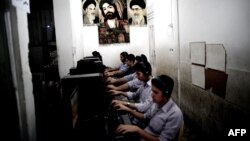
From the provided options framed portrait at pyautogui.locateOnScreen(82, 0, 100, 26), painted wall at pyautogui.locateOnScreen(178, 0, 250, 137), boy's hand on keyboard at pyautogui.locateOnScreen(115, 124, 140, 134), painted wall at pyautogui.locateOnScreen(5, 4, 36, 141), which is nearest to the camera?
painted wall at pyautogui.locateOnScreen(5, 4, 36, 141)

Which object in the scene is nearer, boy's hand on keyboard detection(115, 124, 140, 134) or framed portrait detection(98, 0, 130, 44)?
boy's hand on keyboard detection(115, 124, 140, 134)

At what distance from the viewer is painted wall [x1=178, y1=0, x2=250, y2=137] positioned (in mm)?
2570

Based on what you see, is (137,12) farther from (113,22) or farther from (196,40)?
(196,40)

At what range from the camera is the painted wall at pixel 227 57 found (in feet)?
8.43

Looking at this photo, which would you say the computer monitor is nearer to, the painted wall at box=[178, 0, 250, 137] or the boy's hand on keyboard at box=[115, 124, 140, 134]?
the boy's hand on keyboard at box=[115, 124, 140, 134]

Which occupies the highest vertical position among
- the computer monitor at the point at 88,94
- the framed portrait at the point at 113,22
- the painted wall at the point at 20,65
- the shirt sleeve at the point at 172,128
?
the framed portrait at the point at 113,22

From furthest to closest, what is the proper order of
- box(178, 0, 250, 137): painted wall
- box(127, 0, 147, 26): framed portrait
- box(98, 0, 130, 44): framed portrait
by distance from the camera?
box(127, 0, 147, 26): framed portrait
box(98, 0, 130, 44): framed portrait
box(178, 0, 250, 137): painted wall

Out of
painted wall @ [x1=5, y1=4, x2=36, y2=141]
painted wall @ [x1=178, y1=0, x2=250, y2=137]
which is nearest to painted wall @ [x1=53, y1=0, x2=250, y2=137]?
painted wall @ [x1=178, y1=0, x2=250, y2=137]

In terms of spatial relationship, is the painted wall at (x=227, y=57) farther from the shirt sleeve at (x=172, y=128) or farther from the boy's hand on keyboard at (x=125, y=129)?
the boy's hand on keyboard at (x=125, y=129)

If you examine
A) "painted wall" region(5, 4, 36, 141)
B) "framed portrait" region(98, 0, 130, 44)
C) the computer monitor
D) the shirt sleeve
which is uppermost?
"framed portrait" region(98, 0, 130, 44)

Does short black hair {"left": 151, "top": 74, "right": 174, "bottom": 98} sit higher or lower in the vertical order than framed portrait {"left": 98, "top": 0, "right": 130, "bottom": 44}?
lower

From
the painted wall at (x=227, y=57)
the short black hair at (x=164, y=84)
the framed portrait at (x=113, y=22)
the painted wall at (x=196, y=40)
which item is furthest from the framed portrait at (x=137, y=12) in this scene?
the short black hair at (x=164, y=84)

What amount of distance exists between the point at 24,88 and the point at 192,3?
3411mm

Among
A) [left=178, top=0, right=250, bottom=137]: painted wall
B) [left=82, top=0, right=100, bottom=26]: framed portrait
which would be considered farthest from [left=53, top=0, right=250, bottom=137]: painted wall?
[left=82, top=0, right=100, bottom=26]: framed portrait
